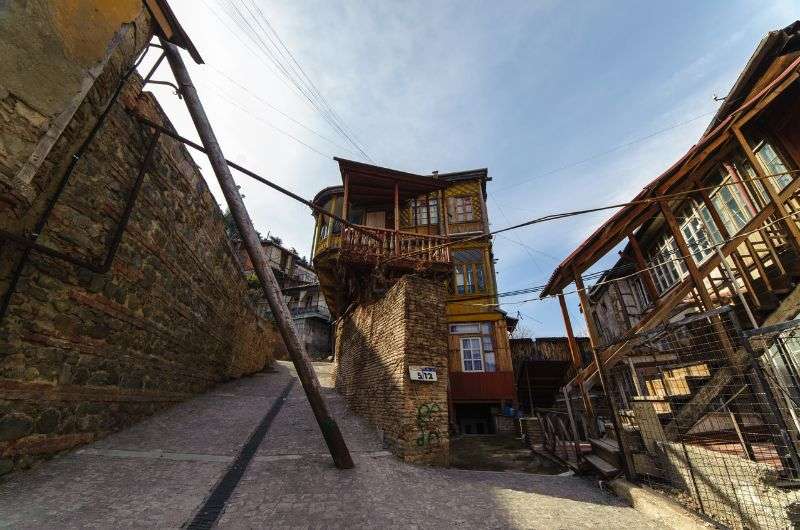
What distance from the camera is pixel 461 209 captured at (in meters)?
16.8

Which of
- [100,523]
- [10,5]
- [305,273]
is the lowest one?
[100,523]

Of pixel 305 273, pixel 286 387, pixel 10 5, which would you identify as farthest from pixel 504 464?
pixel 305 273

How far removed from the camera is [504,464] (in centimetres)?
788

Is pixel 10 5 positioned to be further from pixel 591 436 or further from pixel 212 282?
pixel 591 436

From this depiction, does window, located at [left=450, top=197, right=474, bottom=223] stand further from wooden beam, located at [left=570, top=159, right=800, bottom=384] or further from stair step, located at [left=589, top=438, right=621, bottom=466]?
stair step, located at [left=589, top=438, right=621, bottom=466]

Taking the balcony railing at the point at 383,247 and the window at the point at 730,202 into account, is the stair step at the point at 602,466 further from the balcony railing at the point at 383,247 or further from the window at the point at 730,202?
the window at the point at 730,202

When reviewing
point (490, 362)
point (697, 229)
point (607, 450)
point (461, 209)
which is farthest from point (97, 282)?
point (461, 209)

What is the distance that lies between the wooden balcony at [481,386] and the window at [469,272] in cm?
381

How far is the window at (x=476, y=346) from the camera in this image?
13.7 meters

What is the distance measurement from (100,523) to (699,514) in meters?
6.42

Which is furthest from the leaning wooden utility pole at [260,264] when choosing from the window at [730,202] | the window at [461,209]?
the window at [461,209]

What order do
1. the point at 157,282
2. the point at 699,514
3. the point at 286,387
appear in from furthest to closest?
the point at 286,387, the point at 157,282, the point at 699,514

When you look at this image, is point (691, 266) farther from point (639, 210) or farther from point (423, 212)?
point (423, 212)

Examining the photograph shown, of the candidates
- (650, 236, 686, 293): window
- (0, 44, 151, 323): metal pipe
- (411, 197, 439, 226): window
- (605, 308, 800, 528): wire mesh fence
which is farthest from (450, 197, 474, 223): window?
(0, 44, 151, 323): metal pipe
